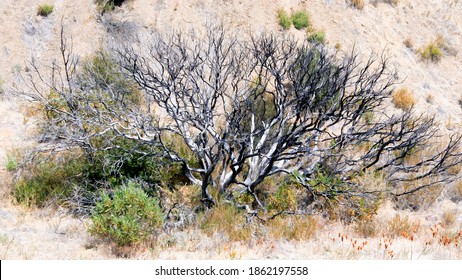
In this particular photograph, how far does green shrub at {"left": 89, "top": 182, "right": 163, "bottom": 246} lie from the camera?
299 inches

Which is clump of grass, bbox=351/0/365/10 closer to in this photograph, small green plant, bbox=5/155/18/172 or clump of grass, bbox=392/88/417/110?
clump of grass, bbox=392/88/417/110

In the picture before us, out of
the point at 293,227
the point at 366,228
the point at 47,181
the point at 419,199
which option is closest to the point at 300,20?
the point at 419,199

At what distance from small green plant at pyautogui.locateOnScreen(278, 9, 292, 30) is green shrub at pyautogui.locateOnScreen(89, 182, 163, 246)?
11.2m

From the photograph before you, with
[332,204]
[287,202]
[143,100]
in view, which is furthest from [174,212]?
[143,100]

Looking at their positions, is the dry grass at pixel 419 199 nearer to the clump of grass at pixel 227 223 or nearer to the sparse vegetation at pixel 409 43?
the clump of grass at pixel 227 223

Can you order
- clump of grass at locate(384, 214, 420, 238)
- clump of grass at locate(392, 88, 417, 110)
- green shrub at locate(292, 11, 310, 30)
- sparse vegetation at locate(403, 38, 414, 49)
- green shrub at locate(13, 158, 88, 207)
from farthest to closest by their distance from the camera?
sparse vegetation at locate(403, 38, 414, 49) < green shrub at locate(292, 11, 310, 30) < clump of grass at locate(392, 88, 417, 110) < green shrub at locate(13, 158, 88, 207) < clump of grass at locate(384, 214, 420, 238)

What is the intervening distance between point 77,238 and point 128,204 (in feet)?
4.15

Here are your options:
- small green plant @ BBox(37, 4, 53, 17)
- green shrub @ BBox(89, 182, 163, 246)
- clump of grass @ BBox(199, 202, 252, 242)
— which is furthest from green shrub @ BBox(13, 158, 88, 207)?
small green plant @ BBox(37, 4, 53, 17)

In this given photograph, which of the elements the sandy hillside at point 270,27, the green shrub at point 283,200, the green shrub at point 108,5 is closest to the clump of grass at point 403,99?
the sandy hillside at point 270,27

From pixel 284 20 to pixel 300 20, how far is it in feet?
1.95

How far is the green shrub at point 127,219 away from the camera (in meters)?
7.59

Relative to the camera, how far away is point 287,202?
964 centimetres

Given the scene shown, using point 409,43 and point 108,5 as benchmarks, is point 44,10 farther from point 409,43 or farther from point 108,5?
point 409,43

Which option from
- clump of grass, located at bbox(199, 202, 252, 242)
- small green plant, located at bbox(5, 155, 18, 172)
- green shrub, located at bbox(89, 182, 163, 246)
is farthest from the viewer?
small green plant, located at bbox(5, 155, 18, 172)
